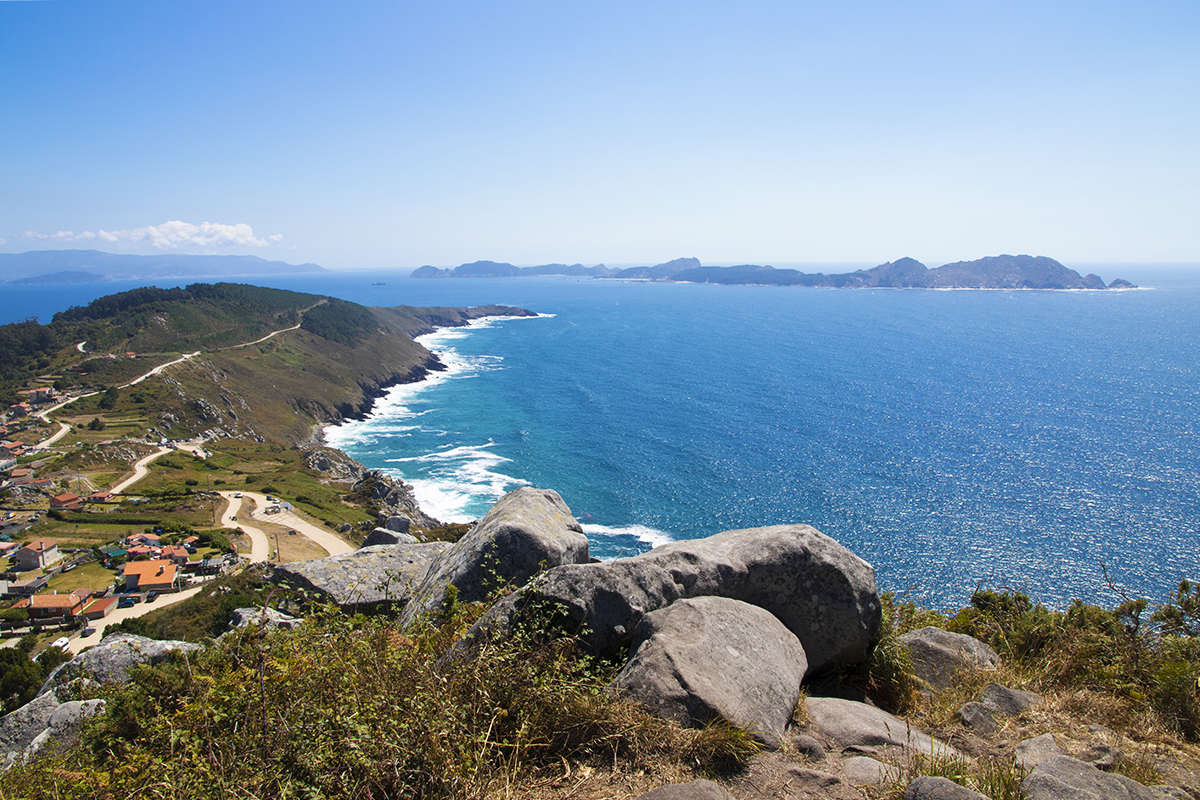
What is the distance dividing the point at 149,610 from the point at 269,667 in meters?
45.6

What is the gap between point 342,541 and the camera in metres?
53.6

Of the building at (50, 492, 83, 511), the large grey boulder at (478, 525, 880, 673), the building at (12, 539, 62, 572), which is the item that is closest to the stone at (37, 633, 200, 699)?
the large grey boulder at (478, 525, 880, 673)

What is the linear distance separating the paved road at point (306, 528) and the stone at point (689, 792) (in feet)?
→ 173

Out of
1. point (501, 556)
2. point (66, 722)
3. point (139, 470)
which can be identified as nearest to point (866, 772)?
point (501, 556)

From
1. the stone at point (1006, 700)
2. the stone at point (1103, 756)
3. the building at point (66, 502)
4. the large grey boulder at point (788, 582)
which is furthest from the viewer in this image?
the building at point (66, 502)

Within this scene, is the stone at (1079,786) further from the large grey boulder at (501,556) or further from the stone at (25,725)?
the stone at (25,725)

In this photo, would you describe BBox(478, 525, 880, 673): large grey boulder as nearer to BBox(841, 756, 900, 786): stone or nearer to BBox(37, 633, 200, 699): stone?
BBox(841, 756, 900, 786): stone

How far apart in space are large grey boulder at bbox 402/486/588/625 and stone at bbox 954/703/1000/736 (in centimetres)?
507

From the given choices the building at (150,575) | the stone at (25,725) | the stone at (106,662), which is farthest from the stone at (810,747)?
the building at (150,575)

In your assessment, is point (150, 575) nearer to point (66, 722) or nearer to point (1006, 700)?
point (66, 722)

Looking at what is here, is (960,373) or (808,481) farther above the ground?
(960,373)

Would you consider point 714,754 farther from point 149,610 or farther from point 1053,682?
point 149,610

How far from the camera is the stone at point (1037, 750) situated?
5070 millimetres

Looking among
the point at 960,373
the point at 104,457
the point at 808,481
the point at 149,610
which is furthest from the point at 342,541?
the point at 960,373
